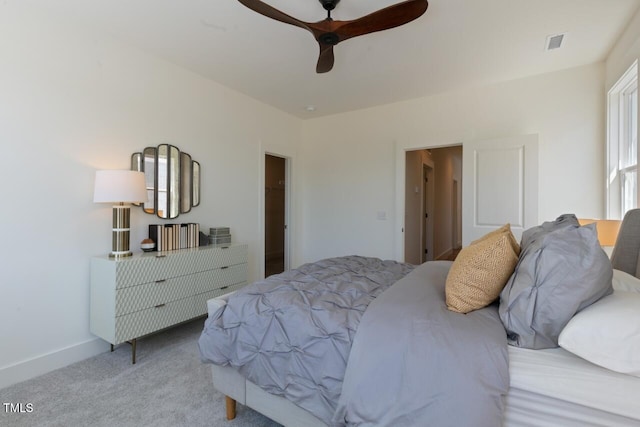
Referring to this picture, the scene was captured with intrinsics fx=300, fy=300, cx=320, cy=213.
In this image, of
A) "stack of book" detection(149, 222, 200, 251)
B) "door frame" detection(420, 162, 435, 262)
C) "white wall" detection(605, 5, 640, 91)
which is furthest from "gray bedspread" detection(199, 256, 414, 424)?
"door frame" detection(420, 162, 435, 262)

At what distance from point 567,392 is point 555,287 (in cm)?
33

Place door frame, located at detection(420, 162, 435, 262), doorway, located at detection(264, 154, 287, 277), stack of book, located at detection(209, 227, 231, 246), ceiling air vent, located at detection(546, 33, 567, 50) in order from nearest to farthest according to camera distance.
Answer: ceiling air vent, located at detection(546, 33, 567, 50), stack of book, located at detection(209, 227, 231, 246), door frame, located at detection(420, 162, 435, 262), doorway, located at detection(264, 154, 287, 277)

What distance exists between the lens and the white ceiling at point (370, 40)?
2.11 meters

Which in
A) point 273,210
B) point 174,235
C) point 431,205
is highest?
point 431,205

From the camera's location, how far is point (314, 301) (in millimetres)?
1461

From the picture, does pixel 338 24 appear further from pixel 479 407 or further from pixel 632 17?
pixel 632 17

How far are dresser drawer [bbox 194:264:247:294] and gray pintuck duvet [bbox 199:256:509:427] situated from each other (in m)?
1.27

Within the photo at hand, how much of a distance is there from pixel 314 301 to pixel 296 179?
3.36m

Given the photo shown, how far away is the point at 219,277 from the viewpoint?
2934 mm

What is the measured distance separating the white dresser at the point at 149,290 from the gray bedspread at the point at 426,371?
186cm

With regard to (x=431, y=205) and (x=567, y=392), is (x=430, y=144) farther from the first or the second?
(x=567, y=392)

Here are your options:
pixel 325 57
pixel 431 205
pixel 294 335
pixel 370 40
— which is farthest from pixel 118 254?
pixel 431 205

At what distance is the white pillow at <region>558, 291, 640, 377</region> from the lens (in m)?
0.91

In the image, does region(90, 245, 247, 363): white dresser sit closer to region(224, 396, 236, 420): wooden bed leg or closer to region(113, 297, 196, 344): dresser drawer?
region(113, 297, 196, 344): dresser drawer
